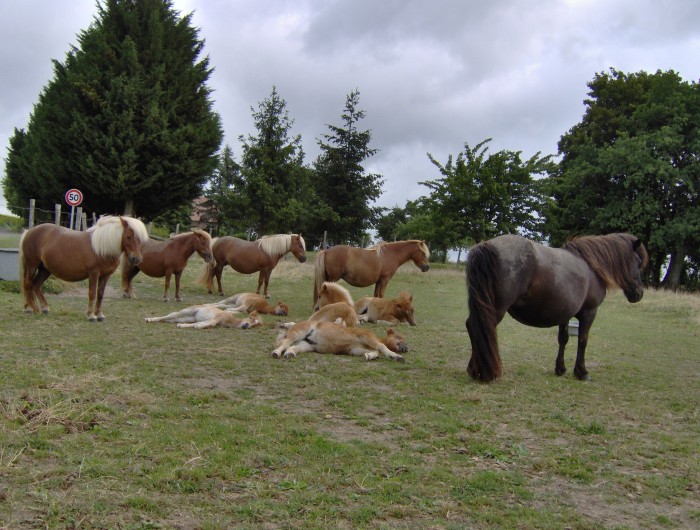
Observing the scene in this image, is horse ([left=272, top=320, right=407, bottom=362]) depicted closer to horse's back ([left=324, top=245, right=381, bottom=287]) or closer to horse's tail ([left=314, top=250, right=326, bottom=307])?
horse's tail ([left=314, top=250, right=326, bottom=307])

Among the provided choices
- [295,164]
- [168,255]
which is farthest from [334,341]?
[295,164]

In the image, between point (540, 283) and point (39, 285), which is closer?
point (540, 283)

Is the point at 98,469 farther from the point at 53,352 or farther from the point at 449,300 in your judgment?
the point at 449,300

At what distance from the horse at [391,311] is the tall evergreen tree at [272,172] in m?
14.8

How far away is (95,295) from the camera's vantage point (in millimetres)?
9266

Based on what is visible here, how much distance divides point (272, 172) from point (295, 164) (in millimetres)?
1365

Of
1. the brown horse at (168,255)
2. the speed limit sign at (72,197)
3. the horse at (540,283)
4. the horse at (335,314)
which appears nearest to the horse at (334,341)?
the horse at (335,314)

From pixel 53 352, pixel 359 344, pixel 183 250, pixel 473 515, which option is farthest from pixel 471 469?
pixel 183 250

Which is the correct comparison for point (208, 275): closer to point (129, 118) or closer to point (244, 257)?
point (244, 257)

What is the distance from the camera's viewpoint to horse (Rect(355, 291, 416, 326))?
11719mm

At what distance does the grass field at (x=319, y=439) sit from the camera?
297 cm

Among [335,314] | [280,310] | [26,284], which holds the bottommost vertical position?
[280,310]

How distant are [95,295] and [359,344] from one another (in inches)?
193

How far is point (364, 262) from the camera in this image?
1288 cm
